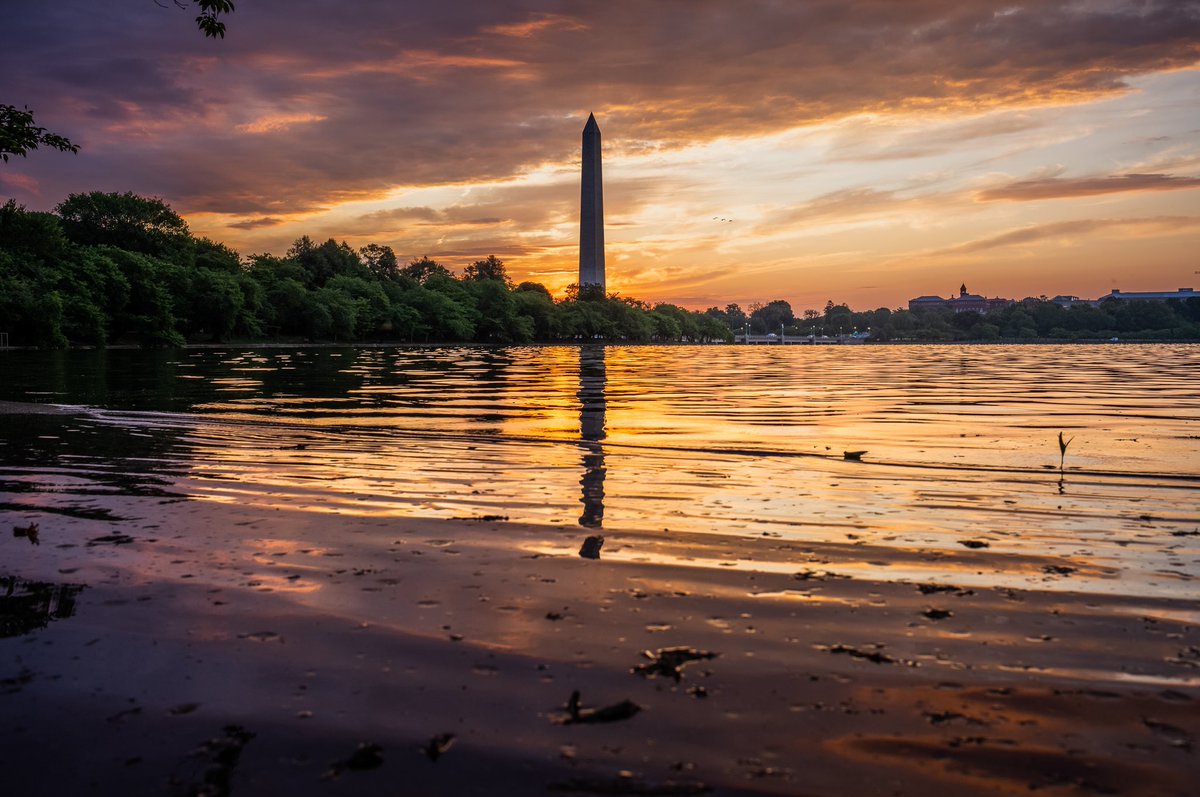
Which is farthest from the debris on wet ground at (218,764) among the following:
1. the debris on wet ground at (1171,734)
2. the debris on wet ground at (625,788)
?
the debris on wet ground at (1171,734)

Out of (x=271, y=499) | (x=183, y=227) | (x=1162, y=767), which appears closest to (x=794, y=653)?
(x=1162, y=767)

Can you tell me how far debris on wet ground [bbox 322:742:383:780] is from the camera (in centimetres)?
370

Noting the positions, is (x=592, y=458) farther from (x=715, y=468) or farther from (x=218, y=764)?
(x=218, y=764)

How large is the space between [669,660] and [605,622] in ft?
2.40

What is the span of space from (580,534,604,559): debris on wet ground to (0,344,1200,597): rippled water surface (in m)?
0.67

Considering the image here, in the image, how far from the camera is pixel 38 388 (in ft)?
101

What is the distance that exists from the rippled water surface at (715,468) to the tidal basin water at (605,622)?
9 centimetres

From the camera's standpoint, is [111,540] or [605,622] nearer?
[605,622]

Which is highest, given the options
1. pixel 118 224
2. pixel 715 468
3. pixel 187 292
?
pixel 118 224

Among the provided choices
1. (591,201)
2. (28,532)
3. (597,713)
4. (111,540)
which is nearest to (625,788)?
(597,713)

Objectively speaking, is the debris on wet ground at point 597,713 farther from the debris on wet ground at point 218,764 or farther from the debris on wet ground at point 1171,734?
the debris on wet ground at point 1171,734

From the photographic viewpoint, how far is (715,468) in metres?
12.8

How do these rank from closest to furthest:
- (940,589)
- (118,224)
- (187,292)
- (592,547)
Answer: (940,589)
(592,547)
(187,292)
(118,224)

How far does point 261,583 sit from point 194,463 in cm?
734
